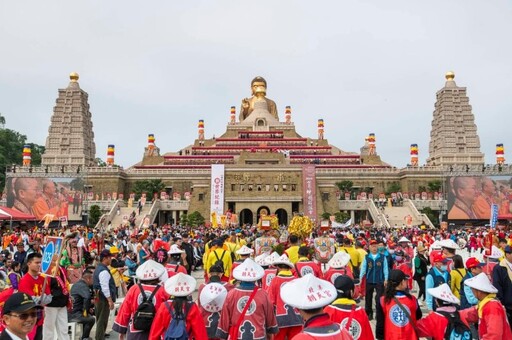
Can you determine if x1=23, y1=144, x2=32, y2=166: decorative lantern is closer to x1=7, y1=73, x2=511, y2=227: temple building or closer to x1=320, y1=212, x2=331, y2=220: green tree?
x1=7, y1=73, x2=511, y2=227: temple building

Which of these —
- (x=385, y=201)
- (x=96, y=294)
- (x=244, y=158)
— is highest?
(x=244, y=158)

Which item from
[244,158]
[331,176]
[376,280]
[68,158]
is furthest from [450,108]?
[376,280]

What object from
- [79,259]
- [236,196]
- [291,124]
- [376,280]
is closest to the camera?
[376,280]

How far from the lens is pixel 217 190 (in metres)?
48.7

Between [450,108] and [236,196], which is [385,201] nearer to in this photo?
[236,196]

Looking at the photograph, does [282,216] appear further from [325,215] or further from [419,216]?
[419,216]

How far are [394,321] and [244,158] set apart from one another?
49.9 m

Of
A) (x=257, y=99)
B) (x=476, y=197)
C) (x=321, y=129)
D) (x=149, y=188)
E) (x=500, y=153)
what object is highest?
(x=257, y=99)

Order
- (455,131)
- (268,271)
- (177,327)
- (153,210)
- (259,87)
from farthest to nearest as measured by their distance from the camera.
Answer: (259,87) → (455,131) → (153,210) → (268,271) → (177,327)

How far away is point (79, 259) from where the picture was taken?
1298 cm

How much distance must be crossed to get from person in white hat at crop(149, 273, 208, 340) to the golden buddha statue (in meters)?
76.6

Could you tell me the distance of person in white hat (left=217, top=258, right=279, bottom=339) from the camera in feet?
17.7

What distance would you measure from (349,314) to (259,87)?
81.2 metres

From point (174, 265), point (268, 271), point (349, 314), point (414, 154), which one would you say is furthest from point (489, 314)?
point (414, 154)
